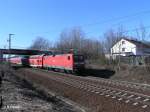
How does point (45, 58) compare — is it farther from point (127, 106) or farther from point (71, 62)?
point (127, 106)

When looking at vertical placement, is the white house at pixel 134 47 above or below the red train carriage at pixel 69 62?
above

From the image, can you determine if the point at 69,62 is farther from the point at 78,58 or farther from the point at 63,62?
the point at 63,62

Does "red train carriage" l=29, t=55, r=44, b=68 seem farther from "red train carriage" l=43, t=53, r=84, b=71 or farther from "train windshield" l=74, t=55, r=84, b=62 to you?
"train windshield" l=74, t=55, r=84, b=62

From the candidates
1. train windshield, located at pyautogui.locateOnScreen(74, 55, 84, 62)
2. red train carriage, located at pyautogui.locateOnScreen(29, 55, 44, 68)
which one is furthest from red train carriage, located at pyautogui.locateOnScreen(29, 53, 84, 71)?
red train carriage, located at pyautogui.locateOnScreen(29, 55, 44, 68)

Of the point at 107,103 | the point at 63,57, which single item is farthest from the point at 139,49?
the point at 107,103

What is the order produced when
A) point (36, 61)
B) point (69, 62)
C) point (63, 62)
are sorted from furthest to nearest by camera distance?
point (36, 61), point (63, 62), point (69, 62)

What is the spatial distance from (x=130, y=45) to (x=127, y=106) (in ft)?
263

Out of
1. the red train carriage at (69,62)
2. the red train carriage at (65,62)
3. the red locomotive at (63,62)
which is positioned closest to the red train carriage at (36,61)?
the red locomotive at (63,62)

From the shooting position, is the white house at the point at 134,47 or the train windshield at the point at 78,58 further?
the white house at the point at 134,47

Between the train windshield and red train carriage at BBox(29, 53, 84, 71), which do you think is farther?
the train windshield

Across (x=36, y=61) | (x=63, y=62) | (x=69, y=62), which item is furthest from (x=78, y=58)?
(x=36, y=61)

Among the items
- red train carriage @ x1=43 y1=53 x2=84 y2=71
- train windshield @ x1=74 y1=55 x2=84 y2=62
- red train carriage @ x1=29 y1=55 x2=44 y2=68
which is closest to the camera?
red train carriage @ x1=43 y1=53 x2=84 y2=71

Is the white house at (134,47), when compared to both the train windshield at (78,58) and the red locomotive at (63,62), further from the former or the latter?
the train windshield at (78,58)

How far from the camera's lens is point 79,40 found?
12288 cm
